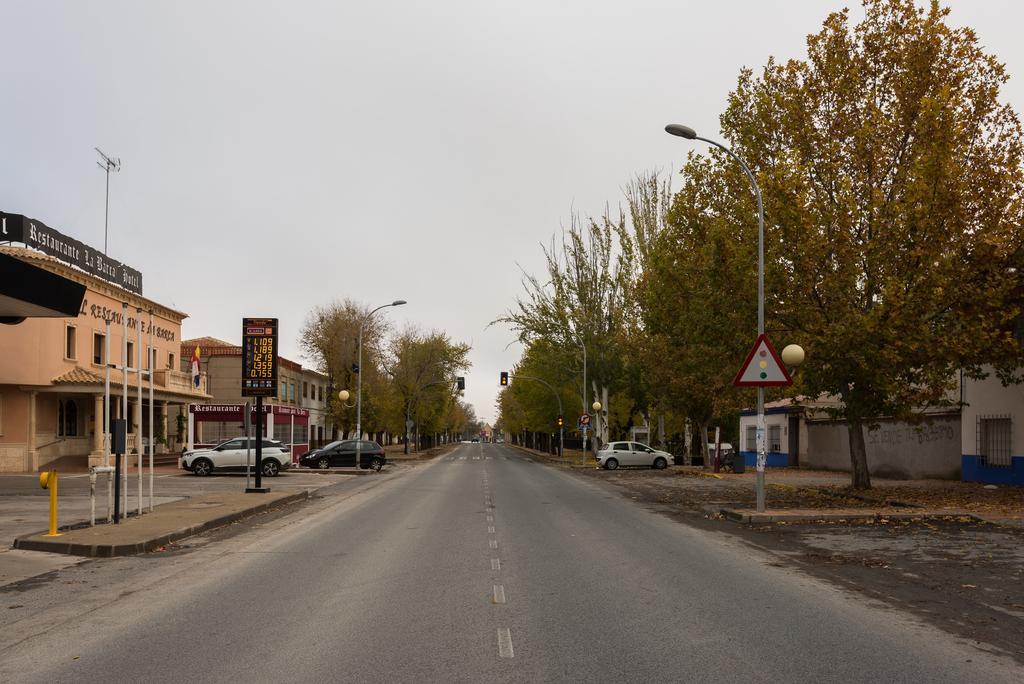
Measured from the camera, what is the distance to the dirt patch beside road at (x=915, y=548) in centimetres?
871

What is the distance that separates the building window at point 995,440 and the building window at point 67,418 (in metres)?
36.0

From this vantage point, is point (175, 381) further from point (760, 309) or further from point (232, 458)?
point (760, 309)

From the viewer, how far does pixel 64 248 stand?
3841 centimetres

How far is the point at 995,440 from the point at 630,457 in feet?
72.7

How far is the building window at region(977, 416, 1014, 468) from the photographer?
26.2m

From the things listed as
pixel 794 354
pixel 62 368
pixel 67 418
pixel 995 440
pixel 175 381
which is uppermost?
pixel 62 368

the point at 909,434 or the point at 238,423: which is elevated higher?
the point at 909,434

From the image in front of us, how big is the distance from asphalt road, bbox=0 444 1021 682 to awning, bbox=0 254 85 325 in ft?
18.7

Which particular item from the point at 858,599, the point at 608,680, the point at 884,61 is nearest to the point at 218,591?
the point at 608,680

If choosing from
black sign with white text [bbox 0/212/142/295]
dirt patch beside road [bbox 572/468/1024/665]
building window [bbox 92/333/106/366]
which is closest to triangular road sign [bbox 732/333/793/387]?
dirt patch beside road [bbox 572/468/1024/665]

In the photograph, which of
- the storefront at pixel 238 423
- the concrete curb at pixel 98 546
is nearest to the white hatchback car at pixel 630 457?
the storefront at pixel 238 423

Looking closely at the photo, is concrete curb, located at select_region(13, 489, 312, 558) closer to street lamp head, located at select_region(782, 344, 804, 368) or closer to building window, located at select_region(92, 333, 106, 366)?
street lamp head, located at select_region(782, 344, 804, 368)

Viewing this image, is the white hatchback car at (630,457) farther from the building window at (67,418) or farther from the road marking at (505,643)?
the road marking at (505,643)

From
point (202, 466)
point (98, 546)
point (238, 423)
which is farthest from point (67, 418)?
point (98, 546)
